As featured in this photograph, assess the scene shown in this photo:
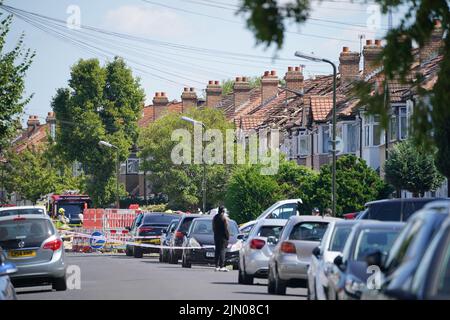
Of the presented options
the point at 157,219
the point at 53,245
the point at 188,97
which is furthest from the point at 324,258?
the point at 188,97

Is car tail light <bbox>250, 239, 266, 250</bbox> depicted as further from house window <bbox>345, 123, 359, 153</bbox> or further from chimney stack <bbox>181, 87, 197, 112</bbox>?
chimney stack <bbox>181, 87, 197, 112</bbox>

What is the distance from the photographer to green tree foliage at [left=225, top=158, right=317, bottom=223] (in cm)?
6356

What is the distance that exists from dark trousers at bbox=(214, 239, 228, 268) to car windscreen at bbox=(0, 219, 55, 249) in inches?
371

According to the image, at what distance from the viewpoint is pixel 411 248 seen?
11391mm

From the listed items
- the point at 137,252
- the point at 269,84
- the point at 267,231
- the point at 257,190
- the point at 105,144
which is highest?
the point at 269,84

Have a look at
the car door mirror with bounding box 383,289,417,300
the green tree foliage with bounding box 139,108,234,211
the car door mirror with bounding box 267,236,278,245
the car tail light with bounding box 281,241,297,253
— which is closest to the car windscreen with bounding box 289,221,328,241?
the car tail light with bounding box 281,241,297,253

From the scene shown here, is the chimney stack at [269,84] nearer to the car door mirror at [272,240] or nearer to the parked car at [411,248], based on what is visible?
the car door mirror at [272,240]

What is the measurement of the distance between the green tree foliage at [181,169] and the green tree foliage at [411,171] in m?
32.3

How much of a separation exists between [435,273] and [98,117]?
304ft

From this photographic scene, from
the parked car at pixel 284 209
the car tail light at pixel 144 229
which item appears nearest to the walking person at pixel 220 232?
the parked car at pixel 284 209

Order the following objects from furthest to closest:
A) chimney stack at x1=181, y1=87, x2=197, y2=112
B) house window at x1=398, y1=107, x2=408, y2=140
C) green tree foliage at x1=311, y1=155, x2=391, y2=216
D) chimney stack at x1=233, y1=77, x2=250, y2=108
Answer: chimney stack at x1=181, y1=87, x2=197, y2=112 < chimney stack at x1=233, y1=77, x2=250, y2=108 < house window at x1=398, y1=107, x2=408, y2=140 < green tree foliage at x1=311, y1=155, x2=391, y2=216

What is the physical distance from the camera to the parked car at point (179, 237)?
4391 centimetres

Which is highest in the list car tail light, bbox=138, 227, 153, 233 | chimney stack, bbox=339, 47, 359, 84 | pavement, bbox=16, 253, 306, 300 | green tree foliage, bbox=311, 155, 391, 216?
chimney stack, bbox=339, 47, 359, 84

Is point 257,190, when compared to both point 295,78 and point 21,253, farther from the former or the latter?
point 21,253
